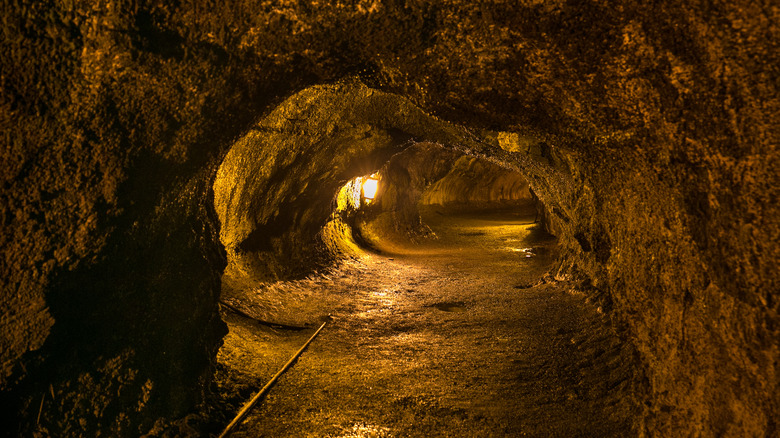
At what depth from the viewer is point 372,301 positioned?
6.55 meters

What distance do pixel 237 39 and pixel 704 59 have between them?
189 cm

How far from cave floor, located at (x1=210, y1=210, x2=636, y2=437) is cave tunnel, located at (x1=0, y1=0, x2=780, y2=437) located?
0.03 m

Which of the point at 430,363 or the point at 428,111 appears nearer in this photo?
the point at 428,111

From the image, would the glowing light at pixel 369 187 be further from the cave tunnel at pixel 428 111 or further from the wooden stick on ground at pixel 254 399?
the cave tunnel at pixel 428 111

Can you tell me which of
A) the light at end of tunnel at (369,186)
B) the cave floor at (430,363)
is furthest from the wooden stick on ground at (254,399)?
the light at end of tunnel at (369,186)

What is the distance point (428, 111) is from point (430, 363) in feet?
7.68

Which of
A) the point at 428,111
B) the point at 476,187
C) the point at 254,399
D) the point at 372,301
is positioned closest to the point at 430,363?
the point at 254,399

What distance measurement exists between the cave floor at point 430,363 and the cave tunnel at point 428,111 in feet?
0.11

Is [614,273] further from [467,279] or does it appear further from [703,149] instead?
[467,279]

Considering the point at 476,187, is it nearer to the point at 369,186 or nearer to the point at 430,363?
the point at 369,186

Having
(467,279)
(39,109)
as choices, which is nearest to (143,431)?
(39,109)

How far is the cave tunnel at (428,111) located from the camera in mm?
1588

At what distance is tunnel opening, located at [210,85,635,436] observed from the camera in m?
3.39

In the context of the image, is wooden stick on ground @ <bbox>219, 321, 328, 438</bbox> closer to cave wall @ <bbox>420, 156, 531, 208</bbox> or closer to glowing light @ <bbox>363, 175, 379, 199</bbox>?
glowing light @ <bbox>363, 175, 379, 199</bbox>
